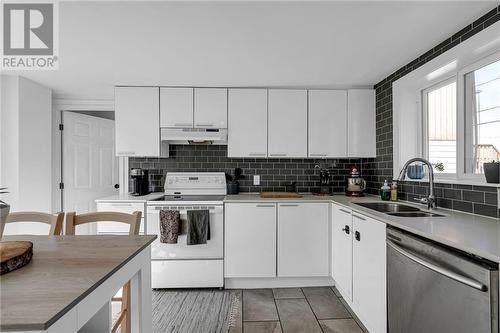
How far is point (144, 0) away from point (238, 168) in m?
2.15

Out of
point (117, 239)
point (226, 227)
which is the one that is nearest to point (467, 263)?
point (117, 239)

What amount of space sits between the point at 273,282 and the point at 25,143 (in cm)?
315

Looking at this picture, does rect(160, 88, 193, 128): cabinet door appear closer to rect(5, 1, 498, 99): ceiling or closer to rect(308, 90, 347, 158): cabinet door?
rect(5, 1, 498, 99): ceiling

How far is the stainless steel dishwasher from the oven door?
158 cm

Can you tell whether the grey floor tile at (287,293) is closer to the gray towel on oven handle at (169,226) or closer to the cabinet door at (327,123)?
the gray towel on oven handle at (169,226)

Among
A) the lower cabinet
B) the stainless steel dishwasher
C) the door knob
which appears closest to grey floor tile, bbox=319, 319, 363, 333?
the lower cabinet

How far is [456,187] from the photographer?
1921mm

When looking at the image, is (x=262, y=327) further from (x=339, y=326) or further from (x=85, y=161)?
(x=85, y=161)

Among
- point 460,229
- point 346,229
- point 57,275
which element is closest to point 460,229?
point 460,229

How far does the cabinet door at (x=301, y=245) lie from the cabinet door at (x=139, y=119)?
169 centimetres

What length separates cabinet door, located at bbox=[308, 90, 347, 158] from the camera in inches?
119

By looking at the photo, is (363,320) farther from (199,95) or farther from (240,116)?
(199,95)

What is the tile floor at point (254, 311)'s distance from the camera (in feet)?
6.66

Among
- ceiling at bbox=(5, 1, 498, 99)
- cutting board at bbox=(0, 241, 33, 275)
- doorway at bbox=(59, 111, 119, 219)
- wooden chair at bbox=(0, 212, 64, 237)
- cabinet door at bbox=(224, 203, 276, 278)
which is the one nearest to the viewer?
cutting board at bbox=(0, 241, 33, 275)
